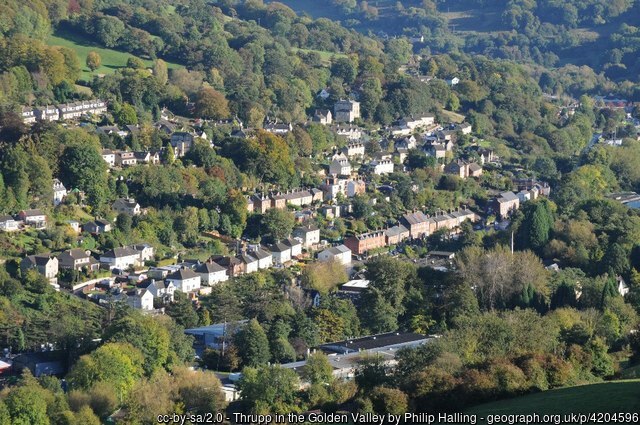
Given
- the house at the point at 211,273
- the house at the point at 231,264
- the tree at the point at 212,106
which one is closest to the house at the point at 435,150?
the tree at the point at 212,106

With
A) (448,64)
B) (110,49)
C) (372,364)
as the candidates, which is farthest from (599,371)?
(448,64)

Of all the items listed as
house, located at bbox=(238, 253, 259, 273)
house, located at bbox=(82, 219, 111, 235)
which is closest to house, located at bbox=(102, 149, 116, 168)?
house, located at bbox=(82, 219, 111, 235)

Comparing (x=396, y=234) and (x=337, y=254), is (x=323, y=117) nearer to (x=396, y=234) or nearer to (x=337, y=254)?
(x=396, y=234)

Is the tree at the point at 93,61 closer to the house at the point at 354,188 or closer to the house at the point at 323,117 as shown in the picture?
the house at the point at 323,117

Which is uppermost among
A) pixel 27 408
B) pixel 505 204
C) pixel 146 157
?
pixel 27 408

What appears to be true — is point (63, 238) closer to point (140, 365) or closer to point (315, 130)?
point (140, 365)

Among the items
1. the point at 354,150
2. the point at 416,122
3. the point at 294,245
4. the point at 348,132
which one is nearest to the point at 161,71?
the point at 348,132
